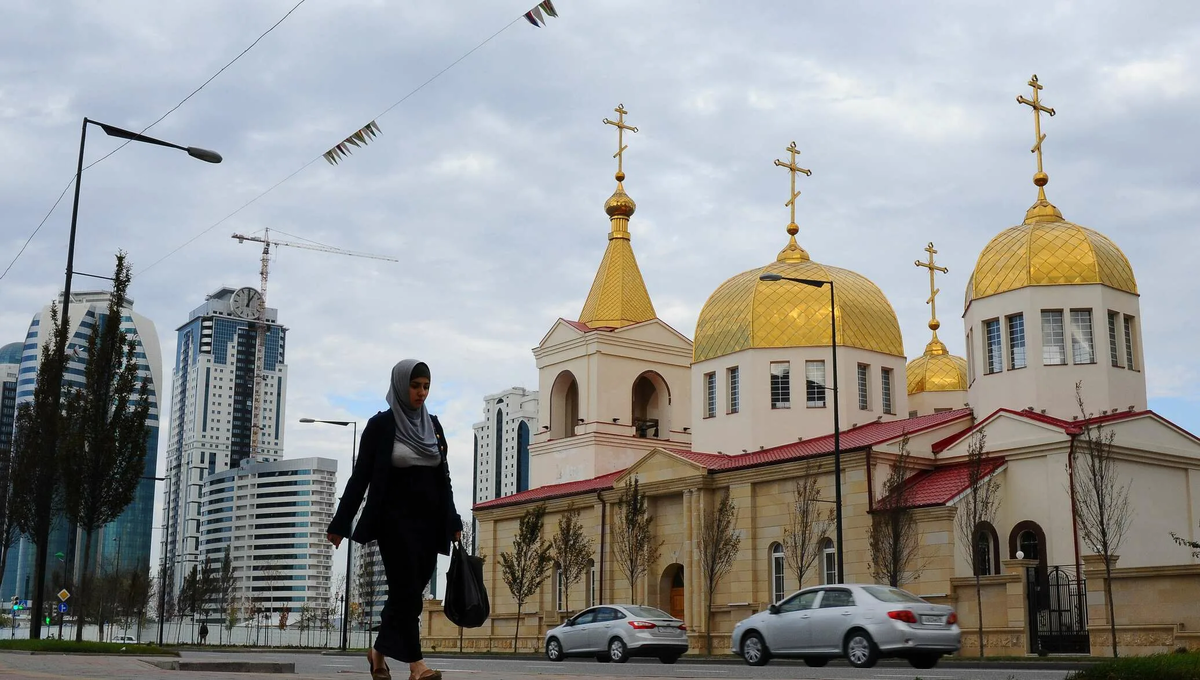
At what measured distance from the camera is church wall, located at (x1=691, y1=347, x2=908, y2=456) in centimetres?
4475

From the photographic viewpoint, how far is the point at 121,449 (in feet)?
90.2

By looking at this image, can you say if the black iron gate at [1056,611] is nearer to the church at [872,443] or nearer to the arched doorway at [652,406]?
the church at [872,443]

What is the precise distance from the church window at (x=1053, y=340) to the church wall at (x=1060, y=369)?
5.5 inches

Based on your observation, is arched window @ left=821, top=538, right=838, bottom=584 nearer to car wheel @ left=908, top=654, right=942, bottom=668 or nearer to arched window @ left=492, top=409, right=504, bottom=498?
car wheel @ left=908, top=654, right=942, bottom=668

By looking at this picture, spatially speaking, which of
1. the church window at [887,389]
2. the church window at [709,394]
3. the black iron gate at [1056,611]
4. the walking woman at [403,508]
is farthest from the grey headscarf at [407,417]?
the church window at [887,389]

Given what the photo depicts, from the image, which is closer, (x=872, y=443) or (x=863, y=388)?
(x=872, y=443)

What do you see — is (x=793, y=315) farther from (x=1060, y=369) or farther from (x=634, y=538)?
(x=1060, y=369)

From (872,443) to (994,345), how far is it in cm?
601

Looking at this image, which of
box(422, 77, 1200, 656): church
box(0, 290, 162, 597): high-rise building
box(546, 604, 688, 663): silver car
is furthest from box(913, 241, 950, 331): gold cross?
box(0, 290, 162, 597): high-rise building

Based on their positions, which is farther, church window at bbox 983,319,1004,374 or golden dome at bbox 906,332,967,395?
golden dome at bbox 906,332,967,395

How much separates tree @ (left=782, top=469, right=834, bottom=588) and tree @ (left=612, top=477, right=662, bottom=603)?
5822mm

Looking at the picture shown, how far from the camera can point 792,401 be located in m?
45.0

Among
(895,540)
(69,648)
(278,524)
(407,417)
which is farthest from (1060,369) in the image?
(278,524)

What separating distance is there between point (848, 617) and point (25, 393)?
5556 inches
